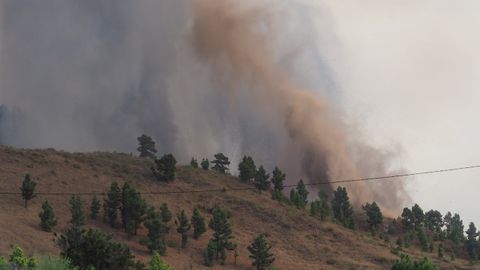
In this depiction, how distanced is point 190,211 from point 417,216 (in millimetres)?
44648

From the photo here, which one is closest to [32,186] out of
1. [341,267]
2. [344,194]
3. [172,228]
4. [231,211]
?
[172,228]

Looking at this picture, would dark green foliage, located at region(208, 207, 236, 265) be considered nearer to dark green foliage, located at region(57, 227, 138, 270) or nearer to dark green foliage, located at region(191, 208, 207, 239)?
dark green foliage, located at region(191, 208, 207, 239)

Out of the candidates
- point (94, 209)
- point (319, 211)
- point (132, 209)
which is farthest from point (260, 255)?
point (319, 211)

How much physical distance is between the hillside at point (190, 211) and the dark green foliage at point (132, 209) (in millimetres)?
1254

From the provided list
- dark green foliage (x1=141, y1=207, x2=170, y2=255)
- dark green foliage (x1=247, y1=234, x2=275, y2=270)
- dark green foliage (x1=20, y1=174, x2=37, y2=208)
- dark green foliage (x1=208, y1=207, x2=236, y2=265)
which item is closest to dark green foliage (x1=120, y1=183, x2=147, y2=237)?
dark green foliage (x1=141, y1=207, x2=170, y2=255)

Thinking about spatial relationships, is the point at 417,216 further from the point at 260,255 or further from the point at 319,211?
the point at 260,255

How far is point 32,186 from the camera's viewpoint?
60.5m

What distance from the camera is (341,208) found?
96.3 m

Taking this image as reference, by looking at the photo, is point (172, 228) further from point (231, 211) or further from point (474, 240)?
point (474, 240)

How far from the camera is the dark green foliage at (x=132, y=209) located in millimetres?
Result: 60688

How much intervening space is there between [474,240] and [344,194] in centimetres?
2215

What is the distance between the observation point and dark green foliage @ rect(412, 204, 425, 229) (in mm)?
97812

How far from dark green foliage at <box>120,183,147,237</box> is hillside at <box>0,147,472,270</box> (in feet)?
4.11

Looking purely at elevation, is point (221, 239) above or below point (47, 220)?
above
